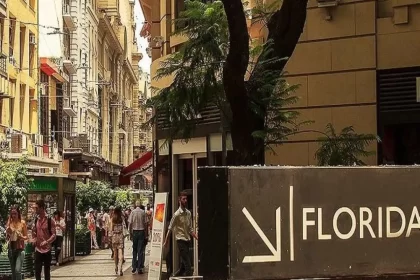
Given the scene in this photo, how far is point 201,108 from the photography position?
1016cm

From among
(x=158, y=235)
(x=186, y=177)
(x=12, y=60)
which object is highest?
(x=12, y=60)

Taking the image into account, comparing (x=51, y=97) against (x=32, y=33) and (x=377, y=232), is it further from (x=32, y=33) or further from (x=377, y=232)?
(x=377, y=232)

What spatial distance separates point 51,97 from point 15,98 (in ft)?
30.3

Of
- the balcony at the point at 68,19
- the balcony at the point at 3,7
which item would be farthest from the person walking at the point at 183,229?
the balcony at the point at 68,19

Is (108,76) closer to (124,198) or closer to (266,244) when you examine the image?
(124,198)

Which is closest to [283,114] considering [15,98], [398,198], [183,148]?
[398,198]

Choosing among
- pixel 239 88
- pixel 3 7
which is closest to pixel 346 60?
pixel 239 88

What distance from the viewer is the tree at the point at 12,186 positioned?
20078 mm

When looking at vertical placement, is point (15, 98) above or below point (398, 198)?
above

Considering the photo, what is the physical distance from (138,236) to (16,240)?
15.6 ft

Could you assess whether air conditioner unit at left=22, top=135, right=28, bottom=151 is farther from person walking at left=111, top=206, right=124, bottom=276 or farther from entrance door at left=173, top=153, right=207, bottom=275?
entrance door at left=173, top=153, right=207, bottom=275

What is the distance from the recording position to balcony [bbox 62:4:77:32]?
52656 millimetres

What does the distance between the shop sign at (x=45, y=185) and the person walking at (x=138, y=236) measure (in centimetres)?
378

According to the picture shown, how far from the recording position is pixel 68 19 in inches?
2089
